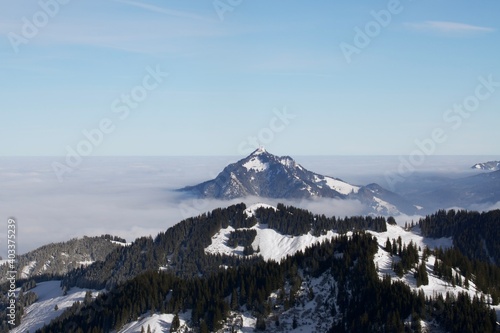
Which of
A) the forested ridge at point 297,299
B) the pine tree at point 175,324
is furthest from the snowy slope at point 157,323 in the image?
the forested ridge at point 297,299

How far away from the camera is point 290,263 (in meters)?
163

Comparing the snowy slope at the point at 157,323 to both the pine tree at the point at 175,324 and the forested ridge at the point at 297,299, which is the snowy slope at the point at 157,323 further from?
the forested ridge at the point at 297,299

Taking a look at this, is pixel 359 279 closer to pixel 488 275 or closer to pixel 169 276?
pixel 488 275

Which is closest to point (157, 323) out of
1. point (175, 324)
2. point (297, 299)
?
point (175, 324)

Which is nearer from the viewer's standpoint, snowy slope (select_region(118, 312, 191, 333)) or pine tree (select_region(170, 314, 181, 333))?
pine tree (select_region(170, 314, 181, 333))

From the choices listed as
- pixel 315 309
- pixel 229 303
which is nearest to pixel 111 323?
pixel 229 303

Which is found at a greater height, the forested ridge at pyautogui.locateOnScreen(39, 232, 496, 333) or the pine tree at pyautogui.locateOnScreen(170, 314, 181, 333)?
the forested ridge at pyautogui.locateOnScreen(39, 232, 496, 333)

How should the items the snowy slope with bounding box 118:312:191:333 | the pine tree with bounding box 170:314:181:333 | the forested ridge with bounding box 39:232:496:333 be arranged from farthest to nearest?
the snowy slope with bounding box 118:312:191:333 < the pine tree with bounding box 170:314:181:333 < the forested ridge with bounding box 39:232:496:333

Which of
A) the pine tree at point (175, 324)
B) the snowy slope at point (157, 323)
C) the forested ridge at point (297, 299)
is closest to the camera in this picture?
the forested ridge at point (297, 299)

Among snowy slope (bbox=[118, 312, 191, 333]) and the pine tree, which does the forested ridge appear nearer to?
snowy slope (bbox=[118, 312, 191, 333])

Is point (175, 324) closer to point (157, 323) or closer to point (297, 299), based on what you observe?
point (157, 323)

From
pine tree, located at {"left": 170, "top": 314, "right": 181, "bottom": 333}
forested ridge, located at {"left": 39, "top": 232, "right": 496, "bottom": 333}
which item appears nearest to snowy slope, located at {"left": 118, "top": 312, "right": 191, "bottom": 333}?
pine tree, located at {"left": 170, "top": 314, "right": 181, "bottom": 333}

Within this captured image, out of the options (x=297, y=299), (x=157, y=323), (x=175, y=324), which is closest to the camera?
(x=175, y=324)

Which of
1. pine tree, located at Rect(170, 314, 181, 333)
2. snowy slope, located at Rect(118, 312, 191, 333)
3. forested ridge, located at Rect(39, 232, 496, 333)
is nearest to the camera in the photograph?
forested ridge, located at Rect(39, 232, 496, 333)
